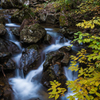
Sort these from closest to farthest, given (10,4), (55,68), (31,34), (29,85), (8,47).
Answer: (55,68), (29,85), (8,47), (31,34), (10,4)

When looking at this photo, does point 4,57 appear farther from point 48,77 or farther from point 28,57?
point 48,77

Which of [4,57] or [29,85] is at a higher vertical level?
Result: [4,57]

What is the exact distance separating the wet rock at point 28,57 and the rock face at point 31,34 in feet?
2.23

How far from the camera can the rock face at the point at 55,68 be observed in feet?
13.2

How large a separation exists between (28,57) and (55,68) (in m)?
1.78

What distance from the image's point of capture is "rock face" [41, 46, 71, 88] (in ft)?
13.2

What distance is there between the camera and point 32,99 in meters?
3.63

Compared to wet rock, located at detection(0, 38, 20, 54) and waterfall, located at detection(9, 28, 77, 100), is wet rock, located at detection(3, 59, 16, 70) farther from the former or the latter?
wet rock, located at detection(0, 38, 20, 54)

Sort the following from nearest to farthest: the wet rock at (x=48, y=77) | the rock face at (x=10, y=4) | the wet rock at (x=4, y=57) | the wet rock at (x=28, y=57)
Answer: the wet rock at (x=48, y=77)
the wet rock at (x=4, y=57)
the wet rock at (x=28, y=57)
the rock face at (x=10, y=4)

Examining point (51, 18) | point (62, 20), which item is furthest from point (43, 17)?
point (62, 20)

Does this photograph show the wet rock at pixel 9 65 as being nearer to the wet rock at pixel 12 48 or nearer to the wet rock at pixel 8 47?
the wet rock at pixel 8 47

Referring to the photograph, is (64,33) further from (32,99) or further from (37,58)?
(32,99)

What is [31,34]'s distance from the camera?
594cm


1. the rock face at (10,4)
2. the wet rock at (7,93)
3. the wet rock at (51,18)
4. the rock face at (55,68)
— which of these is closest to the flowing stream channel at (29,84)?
the wet rock at (7,93)
